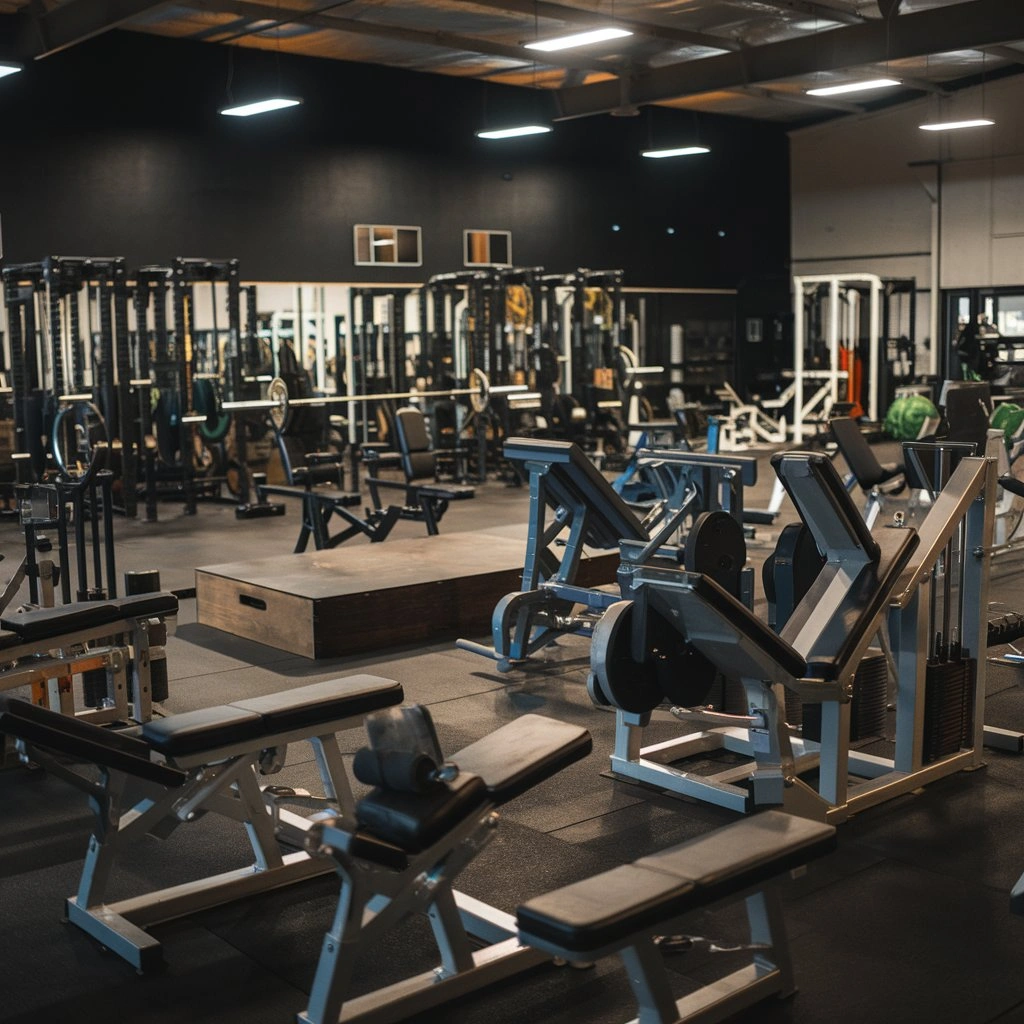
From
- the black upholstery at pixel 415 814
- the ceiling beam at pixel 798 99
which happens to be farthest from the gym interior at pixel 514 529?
the ceiling beam at pixel 798 99

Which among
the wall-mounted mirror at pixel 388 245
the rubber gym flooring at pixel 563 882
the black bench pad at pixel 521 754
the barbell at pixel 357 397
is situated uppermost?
the wall-mounted mirror at pixel 388 245

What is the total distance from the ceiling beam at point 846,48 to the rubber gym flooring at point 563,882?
8.02m

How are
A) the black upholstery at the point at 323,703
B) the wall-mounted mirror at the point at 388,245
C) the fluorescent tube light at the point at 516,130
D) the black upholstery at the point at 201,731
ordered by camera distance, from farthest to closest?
the wall-mounted mirror at the point at 388,245
the fluorescent tube light at the point at 516,130
the black upholstery at the point at 323,703
the black upholstery at the point at 201,731

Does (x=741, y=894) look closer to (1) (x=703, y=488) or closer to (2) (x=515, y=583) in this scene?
(1) (x=703, y=488)

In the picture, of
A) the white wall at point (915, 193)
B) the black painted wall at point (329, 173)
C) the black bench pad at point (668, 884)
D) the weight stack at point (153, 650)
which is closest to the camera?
the black bench pad at point (668, 884)

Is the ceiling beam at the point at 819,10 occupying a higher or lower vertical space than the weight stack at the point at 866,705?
higher

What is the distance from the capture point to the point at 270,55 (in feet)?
42.1

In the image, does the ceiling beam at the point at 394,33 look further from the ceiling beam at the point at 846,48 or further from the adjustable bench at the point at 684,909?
the adjustable bench at the point at 684,909

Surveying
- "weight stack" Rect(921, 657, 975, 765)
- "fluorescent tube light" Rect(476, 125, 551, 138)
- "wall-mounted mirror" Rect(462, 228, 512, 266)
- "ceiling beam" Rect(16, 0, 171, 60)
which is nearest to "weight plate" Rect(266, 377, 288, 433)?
"ceiling beam" Rect(16, 0, 171, 60)

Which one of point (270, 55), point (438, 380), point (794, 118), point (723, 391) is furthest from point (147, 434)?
point (794, 118)

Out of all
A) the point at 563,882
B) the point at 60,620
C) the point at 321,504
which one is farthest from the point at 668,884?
the point at 321,504

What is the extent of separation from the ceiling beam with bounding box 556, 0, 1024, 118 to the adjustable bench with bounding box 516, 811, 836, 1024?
→ 10.0 meters

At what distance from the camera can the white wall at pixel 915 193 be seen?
53.1ft

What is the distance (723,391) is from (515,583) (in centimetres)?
1096
